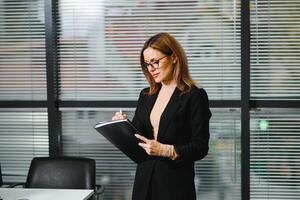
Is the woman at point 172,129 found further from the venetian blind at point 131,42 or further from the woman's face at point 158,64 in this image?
the venetian blind at point 131,42

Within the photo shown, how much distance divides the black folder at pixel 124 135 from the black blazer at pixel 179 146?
0.22 feet

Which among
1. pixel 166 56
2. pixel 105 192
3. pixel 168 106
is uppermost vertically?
pixel 166 56

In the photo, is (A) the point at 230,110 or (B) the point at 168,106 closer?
(B) the point at 168,106

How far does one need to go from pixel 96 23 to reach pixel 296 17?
60.0 inches

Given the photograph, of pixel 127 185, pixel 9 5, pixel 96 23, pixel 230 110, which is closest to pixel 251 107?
pixel 230 110

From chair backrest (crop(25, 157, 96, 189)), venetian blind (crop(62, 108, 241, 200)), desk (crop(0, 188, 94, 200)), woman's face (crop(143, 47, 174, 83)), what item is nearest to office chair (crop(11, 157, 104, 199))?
chair backrest (crop(25, 157, 96, 189))

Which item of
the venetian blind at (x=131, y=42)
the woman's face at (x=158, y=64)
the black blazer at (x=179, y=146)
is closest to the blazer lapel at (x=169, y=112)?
the black blazer at (x=179, y=146)

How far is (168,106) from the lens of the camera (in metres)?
2.10

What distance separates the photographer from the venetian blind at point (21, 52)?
3502mm

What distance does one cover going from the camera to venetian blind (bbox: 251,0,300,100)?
3236 mm

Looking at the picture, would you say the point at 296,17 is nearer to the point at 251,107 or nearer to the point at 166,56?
the point at 251,107

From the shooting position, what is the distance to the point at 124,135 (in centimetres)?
208

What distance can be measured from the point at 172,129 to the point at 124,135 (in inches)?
9.1

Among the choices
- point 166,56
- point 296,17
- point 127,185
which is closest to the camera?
point 166,56
